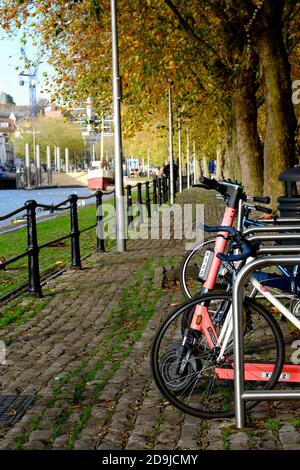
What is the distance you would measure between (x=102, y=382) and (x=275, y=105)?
1512 cm

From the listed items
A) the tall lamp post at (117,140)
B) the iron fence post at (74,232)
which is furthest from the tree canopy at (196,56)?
the iron fence post at (74,232)

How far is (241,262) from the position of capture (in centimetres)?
579

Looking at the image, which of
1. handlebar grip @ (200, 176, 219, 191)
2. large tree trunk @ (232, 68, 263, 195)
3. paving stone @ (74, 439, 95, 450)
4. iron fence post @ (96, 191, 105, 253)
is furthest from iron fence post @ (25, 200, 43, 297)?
large tree trunk @ (232, 68, 263, 195)

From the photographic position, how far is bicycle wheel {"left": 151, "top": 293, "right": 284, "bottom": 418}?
5480 millimetres

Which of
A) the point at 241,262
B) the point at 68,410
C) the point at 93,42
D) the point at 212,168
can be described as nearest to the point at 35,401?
the point at 68,410

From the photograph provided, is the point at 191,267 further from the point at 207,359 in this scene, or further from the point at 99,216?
the point at 99,216

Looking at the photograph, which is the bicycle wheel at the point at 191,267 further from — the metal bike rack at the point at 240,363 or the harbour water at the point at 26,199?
the harbour water at the point at 26,199

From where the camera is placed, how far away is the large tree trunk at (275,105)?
67.9 feet

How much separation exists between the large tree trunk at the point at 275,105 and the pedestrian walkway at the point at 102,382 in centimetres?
922

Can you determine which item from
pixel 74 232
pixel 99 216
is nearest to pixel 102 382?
pixel 74 232

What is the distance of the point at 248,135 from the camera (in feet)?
97.0

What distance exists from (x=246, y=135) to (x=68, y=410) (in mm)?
24315

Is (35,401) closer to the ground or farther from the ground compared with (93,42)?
closer to the ground
